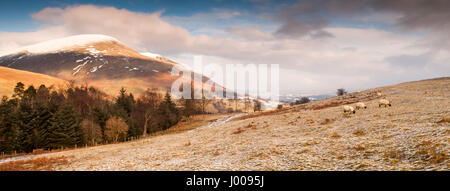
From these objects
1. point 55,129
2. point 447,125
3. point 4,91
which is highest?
point 4,91

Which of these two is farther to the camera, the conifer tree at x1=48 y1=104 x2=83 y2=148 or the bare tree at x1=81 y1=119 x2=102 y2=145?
the bare tree at x1=81 y1=119 x2=102 y2=145

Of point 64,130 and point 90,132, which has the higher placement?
point 64,130

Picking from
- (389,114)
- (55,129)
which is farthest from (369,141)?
(55,129)

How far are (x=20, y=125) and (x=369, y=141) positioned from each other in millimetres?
79728

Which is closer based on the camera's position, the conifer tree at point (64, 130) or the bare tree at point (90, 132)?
the conifer tree at point (64, 130)

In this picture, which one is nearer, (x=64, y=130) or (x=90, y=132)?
(x=64, y=130)

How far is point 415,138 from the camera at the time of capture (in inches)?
725
